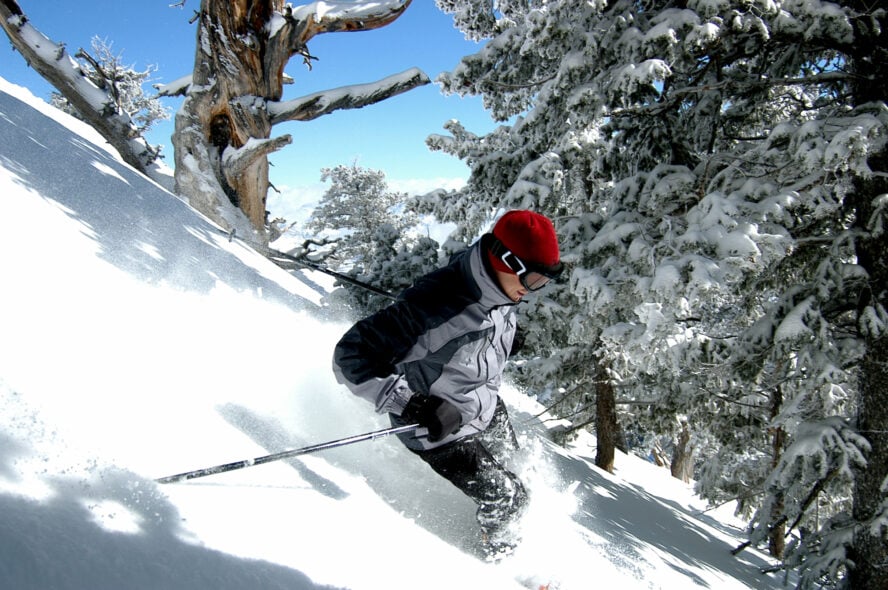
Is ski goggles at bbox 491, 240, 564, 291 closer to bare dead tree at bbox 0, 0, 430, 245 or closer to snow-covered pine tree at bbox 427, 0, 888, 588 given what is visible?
snow-covered pine tree at bbox 427, 0, 888, 588

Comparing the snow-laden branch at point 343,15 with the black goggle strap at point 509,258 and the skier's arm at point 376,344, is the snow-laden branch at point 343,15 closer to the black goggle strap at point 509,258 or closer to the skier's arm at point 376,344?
the black goggle strap at point 509,258

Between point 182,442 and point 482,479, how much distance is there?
5.96 ft

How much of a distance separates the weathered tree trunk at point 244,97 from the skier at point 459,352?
24.0 ft

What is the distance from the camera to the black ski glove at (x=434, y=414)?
8.95 ft

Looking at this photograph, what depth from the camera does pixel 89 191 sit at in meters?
5.17

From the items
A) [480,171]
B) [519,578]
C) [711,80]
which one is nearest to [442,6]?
[480,171]

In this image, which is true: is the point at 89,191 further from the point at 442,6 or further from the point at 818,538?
the point at 818,538

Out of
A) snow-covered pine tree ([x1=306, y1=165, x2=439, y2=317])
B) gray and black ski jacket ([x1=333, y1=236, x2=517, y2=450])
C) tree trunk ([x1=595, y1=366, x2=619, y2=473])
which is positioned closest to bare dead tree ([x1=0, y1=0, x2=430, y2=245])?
gray and black ski jacket ([x1=333, y1=236, x2=517, y2=450])

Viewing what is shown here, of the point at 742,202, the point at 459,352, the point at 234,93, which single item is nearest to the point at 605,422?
the point at 742,202

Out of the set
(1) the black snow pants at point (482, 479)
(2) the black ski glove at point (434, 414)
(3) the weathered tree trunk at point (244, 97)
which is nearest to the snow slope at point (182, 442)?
(1) the black snow pants at point (482, 479)

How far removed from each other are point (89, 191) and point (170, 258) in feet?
4.04

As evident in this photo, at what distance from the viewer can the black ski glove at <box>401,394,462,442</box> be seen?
273cm

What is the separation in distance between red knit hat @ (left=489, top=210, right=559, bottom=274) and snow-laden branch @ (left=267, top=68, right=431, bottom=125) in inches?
325

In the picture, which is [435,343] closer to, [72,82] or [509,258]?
[509,258]
